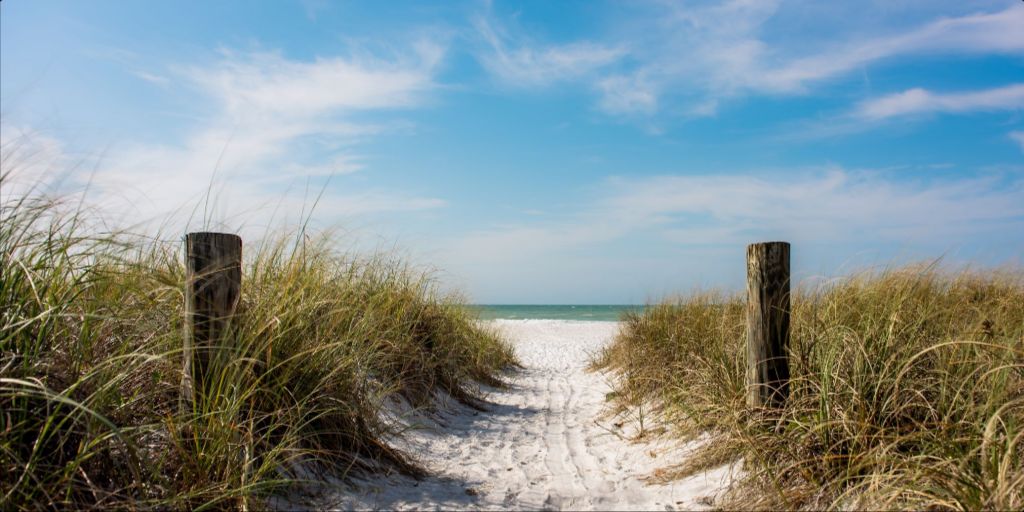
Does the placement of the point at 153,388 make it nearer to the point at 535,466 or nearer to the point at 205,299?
the point at 205,299

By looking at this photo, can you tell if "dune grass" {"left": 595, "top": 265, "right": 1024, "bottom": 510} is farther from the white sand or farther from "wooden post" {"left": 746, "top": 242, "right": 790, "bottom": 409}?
the white sand

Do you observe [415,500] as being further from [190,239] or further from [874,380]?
[874,380]

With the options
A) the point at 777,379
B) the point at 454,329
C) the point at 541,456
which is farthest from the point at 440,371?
the point at 777,379

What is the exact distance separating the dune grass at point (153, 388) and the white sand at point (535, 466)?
1.34 feet

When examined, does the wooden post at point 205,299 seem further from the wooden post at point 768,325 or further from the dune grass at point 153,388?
the wooden post at point 768,325

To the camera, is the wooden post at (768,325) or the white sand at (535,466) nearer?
the white sand at (535,466)

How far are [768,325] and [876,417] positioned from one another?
0.89m

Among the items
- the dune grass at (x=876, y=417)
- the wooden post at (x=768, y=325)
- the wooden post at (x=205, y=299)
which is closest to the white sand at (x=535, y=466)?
the dune grass at (x=876, y=417)

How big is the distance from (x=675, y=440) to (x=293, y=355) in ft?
10.6

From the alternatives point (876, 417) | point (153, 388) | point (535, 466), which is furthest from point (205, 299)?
point (876, 417)

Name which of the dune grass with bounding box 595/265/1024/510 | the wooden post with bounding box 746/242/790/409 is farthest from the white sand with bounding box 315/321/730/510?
the wooden post with bounding box 746/242/790/409

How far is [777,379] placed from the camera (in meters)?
4.20

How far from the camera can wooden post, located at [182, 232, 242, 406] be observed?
11.1 ft

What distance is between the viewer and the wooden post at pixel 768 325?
4.22 meters
